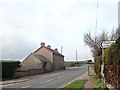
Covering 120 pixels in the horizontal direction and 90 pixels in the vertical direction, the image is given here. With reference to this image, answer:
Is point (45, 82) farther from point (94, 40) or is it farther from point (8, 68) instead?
point (94, 40)

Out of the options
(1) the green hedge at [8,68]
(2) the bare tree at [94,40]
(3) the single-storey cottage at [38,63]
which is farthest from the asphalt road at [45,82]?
(2) the bare tree at [94,40]

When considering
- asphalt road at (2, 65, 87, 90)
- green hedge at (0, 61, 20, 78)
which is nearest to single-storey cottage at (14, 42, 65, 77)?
green hedge at (0, 61, 20, 78)

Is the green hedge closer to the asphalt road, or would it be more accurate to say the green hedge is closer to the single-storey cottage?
the single-storey cottage

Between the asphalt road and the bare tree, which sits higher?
the bare tree

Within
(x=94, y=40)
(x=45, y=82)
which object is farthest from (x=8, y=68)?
(x=94, y=40)

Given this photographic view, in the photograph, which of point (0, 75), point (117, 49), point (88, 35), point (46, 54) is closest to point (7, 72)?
point (0, 75)

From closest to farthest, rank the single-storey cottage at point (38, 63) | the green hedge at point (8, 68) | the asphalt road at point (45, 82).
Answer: the asphalt road at point (45, 82) < the green hedge at point (8, 68) < the single-storey cottage at point (38, 63)

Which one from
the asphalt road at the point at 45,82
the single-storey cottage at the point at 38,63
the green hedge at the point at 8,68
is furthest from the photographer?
the single-storey cottage at the point at 38,63

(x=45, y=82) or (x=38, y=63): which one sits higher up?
(x=38, y=63)

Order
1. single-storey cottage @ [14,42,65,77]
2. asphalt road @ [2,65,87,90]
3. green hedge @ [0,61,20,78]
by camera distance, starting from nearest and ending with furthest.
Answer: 1. asphalt road @ [2,65,87,90]
2. green hedge @ [0,61,20,78]
3. single-storey cottage @ [14,42,65,77]

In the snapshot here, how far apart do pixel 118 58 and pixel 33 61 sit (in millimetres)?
65279

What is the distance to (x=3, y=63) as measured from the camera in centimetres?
4303

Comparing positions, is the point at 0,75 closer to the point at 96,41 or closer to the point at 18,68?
the point at 18,68

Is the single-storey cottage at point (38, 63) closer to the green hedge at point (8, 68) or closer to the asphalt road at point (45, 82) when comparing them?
the green hedge at point (8, 68)
